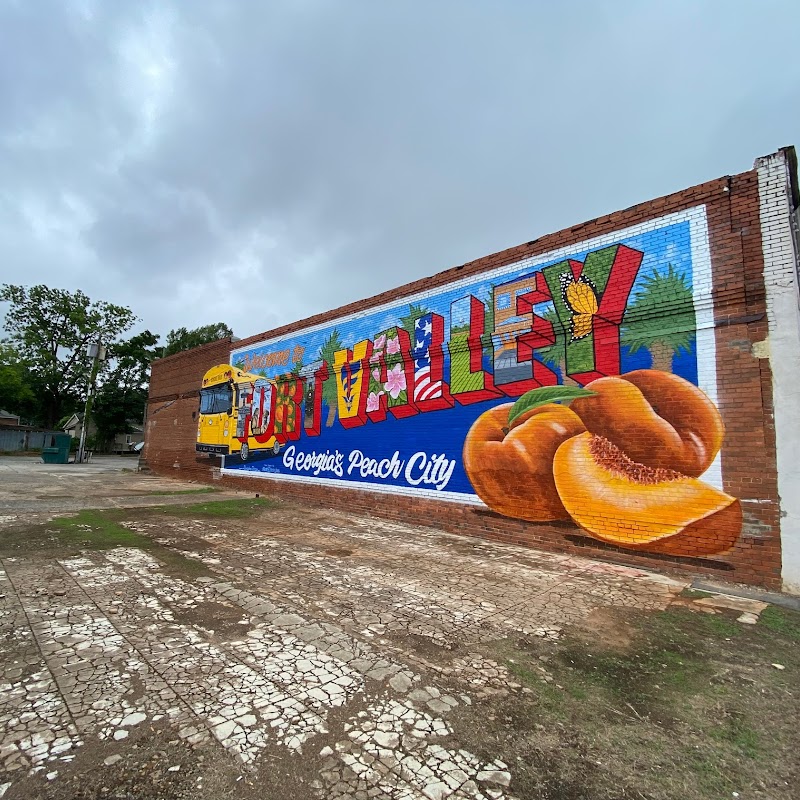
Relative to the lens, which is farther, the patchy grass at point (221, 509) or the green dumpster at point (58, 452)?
the green dumpster at point (58, 452)

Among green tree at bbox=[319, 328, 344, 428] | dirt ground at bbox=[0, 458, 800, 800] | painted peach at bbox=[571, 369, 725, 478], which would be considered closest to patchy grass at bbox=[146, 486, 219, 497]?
green tree at bbox=[319, 328, 344, 428]

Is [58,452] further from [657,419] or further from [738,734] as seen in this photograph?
[738,734]

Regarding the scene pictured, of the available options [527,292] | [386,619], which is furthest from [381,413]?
[386,619]

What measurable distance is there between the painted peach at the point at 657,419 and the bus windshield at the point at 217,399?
42.9 ft

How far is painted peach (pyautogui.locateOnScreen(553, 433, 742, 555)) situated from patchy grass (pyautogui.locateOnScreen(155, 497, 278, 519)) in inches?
276

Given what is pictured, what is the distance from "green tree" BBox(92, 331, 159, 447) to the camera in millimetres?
45438

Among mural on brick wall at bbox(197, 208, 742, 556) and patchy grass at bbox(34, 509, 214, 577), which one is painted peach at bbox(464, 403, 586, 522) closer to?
mural on brick wall at bbox(197, 208, 742, 556)

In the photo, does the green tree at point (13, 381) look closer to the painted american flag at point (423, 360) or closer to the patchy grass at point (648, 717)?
the painted american flag at point (423, 360)

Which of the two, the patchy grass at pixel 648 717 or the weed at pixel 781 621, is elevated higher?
the patchy grass at pixel 648 717

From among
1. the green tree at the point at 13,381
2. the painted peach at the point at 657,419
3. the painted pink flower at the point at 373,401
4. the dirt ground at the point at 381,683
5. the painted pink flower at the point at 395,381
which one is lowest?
the dirt ground at the point at 381,683

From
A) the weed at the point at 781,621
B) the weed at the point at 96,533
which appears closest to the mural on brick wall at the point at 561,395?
the weed at the point at 781,621

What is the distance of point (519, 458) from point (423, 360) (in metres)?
3.23

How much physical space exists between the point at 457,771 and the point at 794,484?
221 inches

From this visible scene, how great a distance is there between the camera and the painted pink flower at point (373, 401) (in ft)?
36.1
